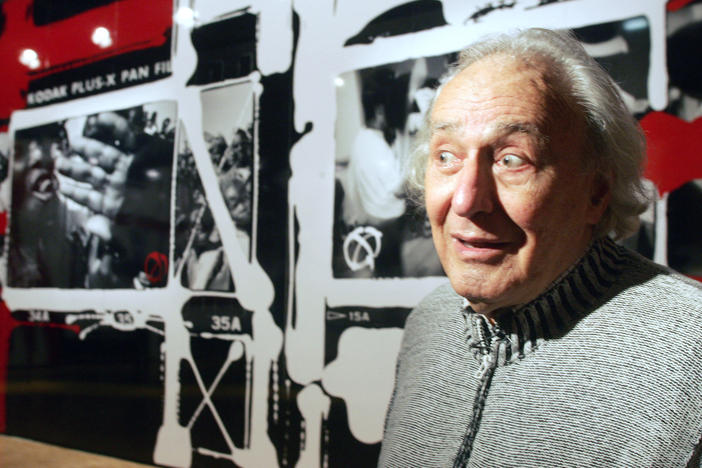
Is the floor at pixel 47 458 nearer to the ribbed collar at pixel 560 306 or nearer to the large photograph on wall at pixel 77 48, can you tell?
the large photograph on wall at pixel 77 48

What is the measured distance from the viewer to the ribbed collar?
2.96ft

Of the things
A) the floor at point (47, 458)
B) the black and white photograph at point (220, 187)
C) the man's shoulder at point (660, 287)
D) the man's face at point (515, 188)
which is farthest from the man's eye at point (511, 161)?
the floor at point (47, 458)

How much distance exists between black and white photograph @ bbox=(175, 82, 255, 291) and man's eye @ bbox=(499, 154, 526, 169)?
1.10 meters

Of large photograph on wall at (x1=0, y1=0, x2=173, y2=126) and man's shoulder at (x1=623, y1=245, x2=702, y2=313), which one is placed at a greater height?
large photograph on wall at (x1=0, y1=0, x2=173, y2=126)

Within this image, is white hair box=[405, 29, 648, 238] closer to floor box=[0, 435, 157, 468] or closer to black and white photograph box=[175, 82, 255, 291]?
black and white photograph box=[175, 82, 255, 291]

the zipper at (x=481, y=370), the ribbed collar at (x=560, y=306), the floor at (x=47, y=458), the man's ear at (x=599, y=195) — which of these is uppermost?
the man's ear at (x=599, y=195)

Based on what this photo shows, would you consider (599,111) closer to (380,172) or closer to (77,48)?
(380,172)

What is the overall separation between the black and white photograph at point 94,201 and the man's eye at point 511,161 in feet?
4.73

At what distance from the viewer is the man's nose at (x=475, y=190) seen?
880mm

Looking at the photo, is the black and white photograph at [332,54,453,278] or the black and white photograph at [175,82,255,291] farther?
the black and white photograph at [175,82,255,291]

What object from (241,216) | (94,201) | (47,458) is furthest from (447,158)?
(47,458)

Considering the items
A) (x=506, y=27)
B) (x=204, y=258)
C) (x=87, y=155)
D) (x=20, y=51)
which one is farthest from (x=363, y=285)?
(x=20, y=51)

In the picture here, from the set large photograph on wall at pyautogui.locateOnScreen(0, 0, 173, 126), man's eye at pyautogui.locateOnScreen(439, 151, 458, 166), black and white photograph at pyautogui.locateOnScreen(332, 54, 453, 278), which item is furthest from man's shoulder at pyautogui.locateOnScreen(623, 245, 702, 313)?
large photograph on wall at pyautogui.locateOnScreen(0, 0, 173, 126)

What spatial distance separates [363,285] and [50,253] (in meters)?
1.46
